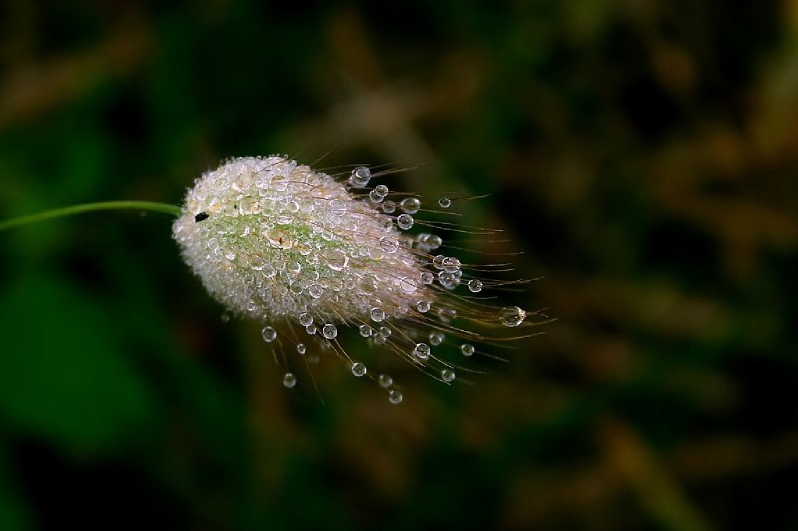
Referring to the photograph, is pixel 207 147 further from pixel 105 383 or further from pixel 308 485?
pixel 308 485

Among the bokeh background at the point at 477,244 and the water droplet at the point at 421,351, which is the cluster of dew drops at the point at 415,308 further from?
the bokeh background at the point at 477,244

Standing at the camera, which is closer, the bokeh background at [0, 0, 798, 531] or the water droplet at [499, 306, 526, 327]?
the water droplet at [499, 306, 526, 327]

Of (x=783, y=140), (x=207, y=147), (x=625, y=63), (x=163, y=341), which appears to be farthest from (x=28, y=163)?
(x=783, y=140)

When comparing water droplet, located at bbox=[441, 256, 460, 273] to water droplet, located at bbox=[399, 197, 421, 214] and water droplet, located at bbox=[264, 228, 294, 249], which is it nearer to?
water droplet, located at bbox=[399, 197, 421, 214]

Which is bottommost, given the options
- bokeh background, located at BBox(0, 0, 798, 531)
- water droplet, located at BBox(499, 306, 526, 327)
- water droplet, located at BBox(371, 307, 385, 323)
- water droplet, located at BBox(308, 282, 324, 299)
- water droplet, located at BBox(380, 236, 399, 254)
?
bokeh background, located at BBox(0, 0, 798, 531)

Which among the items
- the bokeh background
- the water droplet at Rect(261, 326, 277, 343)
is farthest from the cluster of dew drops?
the bokeh background

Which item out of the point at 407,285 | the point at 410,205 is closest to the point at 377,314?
the point at 407,285
